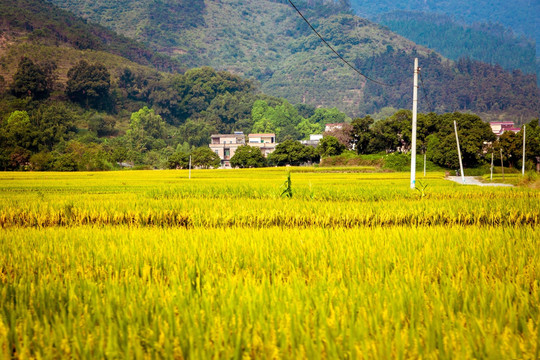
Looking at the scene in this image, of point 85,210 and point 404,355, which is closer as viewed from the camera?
point 404,355

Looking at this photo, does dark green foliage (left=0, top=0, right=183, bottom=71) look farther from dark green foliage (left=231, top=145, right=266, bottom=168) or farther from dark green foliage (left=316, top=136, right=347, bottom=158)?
dark green foliage (left=316, top=136, right=347, bottom=158)

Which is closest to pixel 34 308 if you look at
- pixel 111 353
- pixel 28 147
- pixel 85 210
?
pixel 111 353

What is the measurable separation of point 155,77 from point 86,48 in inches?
917

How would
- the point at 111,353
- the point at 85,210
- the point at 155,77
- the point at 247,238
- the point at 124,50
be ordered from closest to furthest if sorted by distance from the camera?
the point at 111,353
the point at 247,238
the point at 85,210
the point at 155,77
the point at 124,50

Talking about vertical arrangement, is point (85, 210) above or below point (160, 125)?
below

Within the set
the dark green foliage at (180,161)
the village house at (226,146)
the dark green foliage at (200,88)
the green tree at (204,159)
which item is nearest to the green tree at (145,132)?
the village house at (226,146)

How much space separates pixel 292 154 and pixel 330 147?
6.78m

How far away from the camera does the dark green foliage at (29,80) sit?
100500mm

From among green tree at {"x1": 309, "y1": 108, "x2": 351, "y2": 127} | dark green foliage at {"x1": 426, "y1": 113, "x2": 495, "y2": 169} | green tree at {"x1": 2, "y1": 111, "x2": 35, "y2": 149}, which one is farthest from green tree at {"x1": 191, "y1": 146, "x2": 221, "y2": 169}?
green tree at {"x1": 309, "y1": 108, "x2": 351, "y2": 127}

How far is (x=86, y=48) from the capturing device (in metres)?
146

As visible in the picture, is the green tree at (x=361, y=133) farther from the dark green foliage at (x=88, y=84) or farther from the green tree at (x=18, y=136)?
the dark green foliage at (x=88, y=84)

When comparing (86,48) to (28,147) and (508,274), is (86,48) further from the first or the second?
(508,274)

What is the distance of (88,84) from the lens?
109250 mm

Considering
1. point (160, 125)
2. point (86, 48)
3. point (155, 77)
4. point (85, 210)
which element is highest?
point (86, 48)
